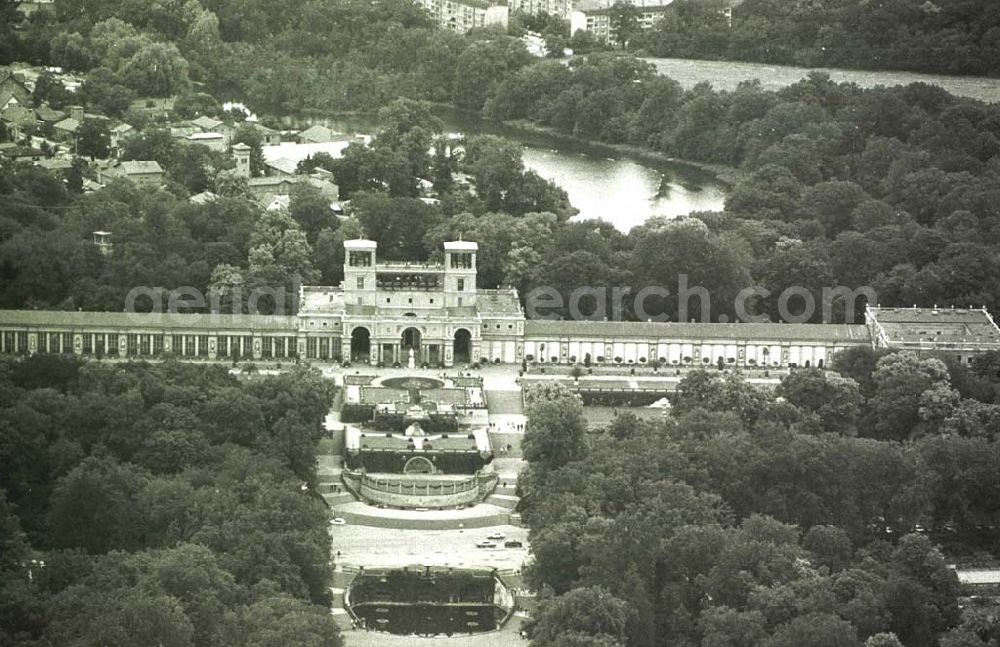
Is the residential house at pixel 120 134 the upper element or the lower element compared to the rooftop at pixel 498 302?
upper

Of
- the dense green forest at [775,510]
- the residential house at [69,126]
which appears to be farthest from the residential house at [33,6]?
the dense green forest at [775,510]

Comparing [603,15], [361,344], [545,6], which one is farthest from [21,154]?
[545,6]

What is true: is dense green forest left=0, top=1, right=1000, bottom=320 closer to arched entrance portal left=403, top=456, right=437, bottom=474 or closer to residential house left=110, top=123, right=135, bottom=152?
residential house left=110, top=123, right=135, bottom=152

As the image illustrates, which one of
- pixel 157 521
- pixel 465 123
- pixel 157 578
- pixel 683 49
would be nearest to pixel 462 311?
pixel 157 521

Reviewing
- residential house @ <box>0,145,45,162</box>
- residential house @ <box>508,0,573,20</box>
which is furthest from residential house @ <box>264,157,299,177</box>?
residential house @ <box>508,0,573,20</box>

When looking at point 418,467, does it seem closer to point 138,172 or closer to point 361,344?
point 361,344

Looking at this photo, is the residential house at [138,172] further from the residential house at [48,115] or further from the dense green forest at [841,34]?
the dense green forest at [841,34]
